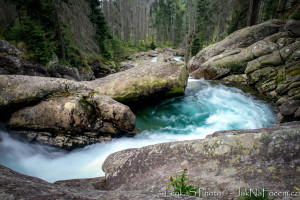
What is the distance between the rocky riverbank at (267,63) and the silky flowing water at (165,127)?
1203 mm

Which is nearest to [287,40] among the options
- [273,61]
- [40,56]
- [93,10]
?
[273,61]

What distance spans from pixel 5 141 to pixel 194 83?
12.8 meters

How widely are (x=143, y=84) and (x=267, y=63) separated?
9.31 meters

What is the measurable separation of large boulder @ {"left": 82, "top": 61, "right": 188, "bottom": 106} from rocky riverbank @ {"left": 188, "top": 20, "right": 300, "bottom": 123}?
5.24m

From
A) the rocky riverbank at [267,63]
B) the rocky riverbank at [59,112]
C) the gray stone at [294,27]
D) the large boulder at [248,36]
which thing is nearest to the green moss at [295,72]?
the rocky riverbank at [267,63]

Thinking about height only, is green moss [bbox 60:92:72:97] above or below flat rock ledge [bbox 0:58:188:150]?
above

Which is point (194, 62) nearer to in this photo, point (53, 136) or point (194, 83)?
point (194, 83)

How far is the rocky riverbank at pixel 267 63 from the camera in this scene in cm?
777

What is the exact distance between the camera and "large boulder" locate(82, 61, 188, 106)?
25.3 feet

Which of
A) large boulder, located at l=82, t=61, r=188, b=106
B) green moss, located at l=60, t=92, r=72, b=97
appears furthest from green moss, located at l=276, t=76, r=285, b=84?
green moss, located at l=60, t=92, r=72, b=97

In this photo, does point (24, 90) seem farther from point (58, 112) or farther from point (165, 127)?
point (165, 127)

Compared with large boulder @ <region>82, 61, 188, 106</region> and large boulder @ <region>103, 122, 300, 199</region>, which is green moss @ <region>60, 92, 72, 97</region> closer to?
large boulder @ <region>82, 61, 188, 106</region>

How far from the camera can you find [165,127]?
24.9 ft

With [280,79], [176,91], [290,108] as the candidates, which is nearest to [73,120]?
[176,91]
